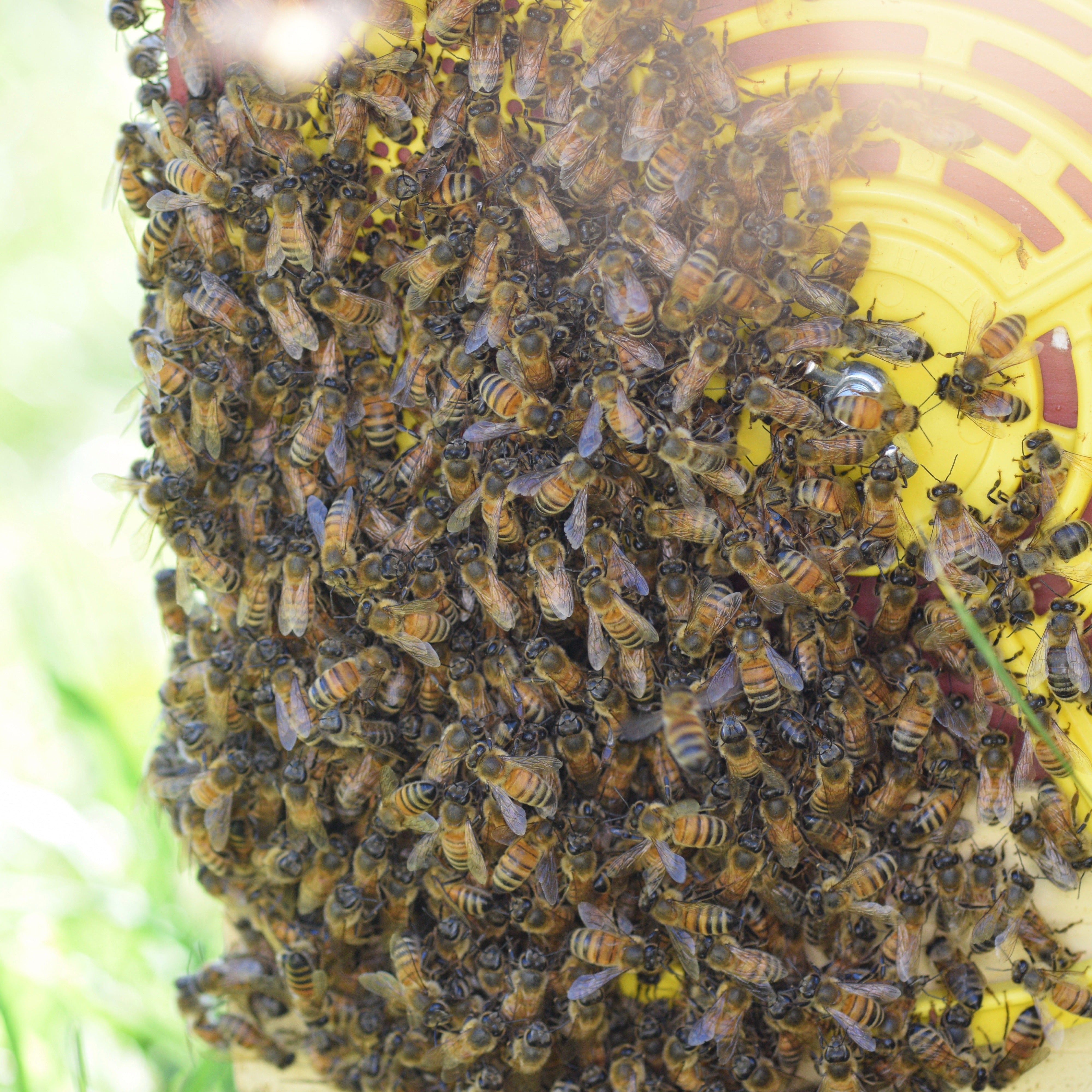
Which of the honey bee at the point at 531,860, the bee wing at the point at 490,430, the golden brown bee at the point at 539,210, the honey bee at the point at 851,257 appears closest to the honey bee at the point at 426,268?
the golden brown bee at the point at 539,210

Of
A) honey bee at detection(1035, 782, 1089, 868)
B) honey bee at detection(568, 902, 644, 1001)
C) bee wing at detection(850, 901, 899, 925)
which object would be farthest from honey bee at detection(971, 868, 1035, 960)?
honey bee at detection(568, 902, 644, 1001)

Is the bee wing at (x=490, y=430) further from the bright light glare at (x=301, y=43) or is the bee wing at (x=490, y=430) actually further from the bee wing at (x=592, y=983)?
the bee wing at (x=592, y=983)

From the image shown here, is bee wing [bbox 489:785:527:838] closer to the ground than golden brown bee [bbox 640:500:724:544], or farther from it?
closer to the ground

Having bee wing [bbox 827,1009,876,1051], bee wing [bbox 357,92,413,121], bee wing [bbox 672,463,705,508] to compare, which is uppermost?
bee wing [bbox 357,92,413,121]

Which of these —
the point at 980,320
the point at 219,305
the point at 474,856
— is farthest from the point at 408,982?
the point at 980,320

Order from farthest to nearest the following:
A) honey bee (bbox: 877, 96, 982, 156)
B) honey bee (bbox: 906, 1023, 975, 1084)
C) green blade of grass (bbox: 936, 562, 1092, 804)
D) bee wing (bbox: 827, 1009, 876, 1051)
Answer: honey bee (bbox: 906, 1023, 975, 1084)
bee wing (bbox: 827, 1009, 876, 1051)
honey bee (bbox: 877, 96, 982, 156)
green blade of grass (bbox: 936, 562, 1092, 804)

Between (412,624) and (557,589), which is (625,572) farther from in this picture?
(412,624)

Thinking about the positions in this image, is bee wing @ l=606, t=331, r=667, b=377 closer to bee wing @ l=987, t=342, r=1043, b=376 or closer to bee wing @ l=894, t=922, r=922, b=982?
bee wing @ l=987, t=342, r=1043, b=376

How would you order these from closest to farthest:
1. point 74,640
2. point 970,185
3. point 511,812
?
point 970,185, point 511,812, point 74,640
